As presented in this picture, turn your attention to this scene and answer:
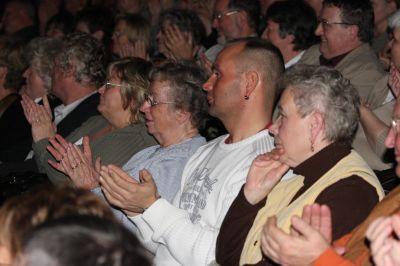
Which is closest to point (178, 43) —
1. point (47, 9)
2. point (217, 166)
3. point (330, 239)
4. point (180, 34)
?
point (180, 34)

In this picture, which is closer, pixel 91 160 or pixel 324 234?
pixel 324 234

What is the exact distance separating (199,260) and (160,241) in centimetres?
22

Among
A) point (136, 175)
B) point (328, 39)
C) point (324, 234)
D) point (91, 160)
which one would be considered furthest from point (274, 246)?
point (328, 39)

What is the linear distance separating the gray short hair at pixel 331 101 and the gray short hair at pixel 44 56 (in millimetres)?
3025

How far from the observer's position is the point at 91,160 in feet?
13.4

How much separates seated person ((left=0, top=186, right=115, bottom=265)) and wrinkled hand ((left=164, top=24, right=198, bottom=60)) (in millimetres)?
4031

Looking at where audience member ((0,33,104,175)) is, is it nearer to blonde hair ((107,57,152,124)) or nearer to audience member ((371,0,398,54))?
blonde hair ((107,57,152,124))

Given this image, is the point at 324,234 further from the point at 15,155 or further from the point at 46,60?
the point at 46,60

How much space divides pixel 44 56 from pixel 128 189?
2.64m

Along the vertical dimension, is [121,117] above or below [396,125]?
below

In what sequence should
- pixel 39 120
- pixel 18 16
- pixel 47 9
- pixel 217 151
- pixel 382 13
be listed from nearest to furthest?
pixel 217 151
pixel 39 120
pixel 382 13
pixel 18 16
pixel 47 9

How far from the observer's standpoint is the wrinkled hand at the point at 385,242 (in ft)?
6.81

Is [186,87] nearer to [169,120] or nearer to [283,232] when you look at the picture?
[169,120]

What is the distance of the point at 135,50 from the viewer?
6.18 m
